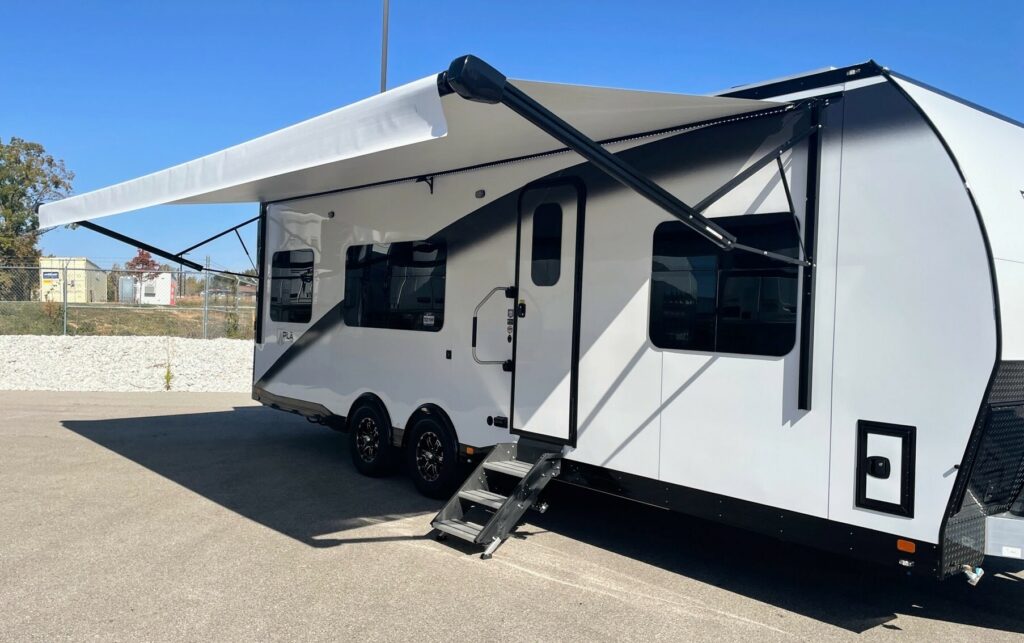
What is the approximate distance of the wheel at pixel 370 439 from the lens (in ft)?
22.8

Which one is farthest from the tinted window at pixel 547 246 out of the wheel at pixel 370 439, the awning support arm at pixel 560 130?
the wheel at pixel 370 439

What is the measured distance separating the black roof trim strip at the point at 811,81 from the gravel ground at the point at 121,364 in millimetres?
12809

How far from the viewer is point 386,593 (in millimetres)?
4387

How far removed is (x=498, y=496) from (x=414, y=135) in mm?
2794

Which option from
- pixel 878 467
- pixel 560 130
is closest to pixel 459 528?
pixel 878 467

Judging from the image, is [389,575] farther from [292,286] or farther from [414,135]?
[292,286]

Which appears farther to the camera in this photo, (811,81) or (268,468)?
Answer: (268,468)

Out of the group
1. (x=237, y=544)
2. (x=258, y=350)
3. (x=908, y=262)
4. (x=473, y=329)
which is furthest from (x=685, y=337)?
(x=258, y=350)

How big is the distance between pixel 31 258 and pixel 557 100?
29.6 m

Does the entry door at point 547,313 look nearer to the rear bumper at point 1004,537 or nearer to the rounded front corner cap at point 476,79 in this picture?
the rounded front corner cap at point 476,79

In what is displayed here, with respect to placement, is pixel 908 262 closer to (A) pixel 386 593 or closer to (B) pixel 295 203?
(A) pixel 386 593

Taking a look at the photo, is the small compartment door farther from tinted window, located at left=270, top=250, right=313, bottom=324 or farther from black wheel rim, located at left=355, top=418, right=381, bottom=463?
tinted window, located at left=270, top=250, right=313, bottom=324

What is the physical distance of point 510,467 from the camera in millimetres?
5410

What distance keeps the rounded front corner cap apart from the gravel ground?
12933 mm
